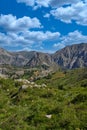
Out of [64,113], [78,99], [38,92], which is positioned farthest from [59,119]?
[38,92]

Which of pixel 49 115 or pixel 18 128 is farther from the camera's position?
Result: pixel 49 115

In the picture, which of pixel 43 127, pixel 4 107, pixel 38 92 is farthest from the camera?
pixel 38 92

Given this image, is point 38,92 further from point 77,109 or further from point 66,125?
point 66,125

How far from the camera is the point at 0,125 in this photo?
17.7m

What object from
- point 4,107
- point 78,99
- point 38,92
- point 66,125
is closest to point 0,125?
point 66,125

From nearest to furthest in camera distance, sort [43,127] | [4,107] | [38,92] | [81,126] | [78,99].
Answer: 1. [81,126]
2. [43,127]
3. [78,99]
4. [4,107]
5. [38,92]

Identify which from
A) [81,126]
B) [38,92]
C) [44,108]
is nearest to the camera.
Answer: [81,126]

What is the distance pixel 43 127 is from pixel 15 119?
2700 mm

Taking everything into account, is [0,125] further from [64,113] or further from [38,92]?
[38,92]

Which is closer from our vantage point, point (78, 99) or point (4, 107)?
point (78, 99)

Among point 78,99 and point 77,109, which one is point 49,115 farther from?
point 78,99

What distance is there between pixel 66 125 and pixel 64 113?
1647 mm

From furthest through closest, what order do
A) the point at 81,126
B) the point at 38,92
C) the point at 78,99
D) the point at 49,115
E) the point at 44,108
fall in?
the point at 38,92, the point at 78,99, the point at 44,108, the point at 49,115, the point at 81,126

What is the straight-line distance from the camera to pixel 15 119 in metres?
18.0
